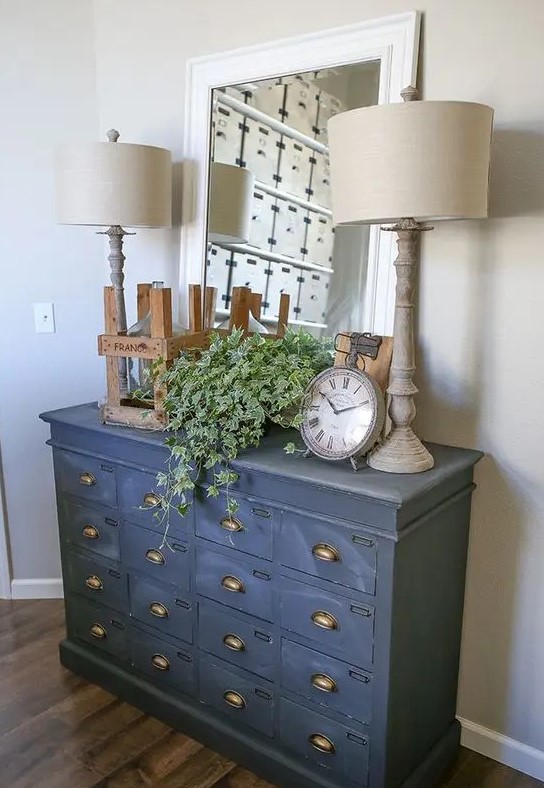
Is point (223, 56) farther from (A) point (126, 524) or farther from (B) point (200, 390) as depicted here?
(A) point (126, 524)

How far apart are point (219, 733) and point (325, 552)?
2.40 feet

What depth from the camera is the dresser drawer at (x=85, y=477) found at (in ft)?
6.73

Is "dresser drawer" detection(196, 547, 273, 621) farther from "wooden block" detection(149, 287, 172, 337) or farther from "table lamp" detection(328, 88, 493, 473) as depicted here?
"table lamp" detection(328, 88, 493, 473)

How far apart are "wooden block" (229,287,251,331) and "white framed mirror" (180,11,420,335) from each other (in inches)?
2.2

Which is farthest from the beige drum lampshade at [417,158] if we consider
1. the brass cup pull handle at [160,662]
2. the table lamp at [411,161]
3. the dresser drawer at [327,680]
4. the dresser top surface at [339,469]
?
the brass cup pull handle at [160,662]

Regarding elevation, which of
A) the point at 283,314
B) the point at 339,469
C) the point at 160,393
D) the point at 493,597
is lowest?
the point at 493,597

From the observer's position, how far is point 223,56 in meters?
2.10

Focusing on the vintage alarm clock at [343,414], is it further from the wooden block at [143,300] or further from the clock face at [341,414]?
the wooden block at [143,300]

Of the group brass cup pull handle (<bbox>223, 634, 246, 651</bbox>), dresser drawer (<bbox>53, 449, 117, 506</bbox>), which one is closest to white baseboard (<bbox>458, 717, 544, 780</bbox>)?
brass cup pull handle (<bbox>223, 634, 246, 651</bbox>)

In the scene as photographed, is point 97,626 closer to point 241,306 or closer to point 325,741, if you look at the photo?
point 325,741

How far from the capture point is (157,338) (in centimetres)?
191

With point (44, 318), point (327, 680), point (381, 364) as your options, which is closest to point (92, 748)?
point (327, 680)

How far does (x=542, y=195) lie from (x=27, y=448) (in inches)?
79.3

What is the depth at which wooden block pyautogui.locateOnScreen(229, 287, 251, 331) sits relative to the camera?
215 cm
